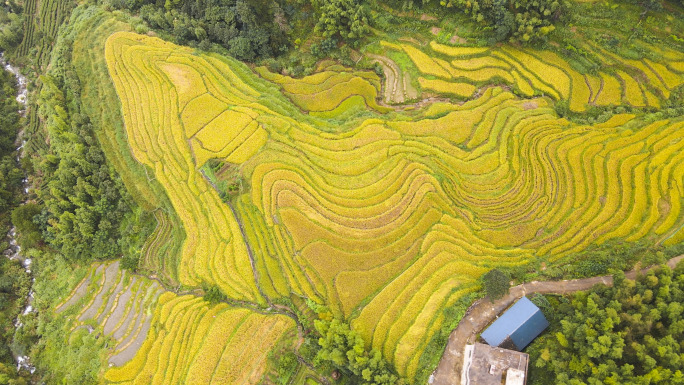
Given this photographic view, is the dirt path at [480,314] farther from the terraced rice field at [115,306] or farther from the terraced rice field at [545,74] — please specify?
the terraced rice field at [115,306]

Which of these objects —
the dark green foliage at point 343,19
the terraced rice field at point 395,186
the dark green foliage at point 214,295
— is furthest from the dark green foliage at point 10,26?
the dark green foliage at point 214,295

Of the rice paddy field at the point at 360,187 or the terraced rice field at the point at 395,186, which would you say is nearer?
the rice paddy field at the point at 360,187

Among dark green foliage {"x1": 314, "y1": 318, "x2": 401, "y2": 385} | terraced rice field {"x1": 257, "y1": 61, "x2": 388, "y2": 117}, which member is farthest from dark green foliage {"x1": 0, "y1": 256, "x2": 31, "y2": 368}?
terraced rice field {"x1": 257, "y1": 61, "x2": 388, "y2": 117}

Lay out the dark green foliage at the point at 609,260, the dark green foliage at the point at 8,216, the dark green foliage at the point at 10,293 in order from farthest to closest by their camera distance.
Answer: the dark green foliage at the point at 10,293
the dark green foliage at the point at 8,216
the dark green foliage at the point at 609,260

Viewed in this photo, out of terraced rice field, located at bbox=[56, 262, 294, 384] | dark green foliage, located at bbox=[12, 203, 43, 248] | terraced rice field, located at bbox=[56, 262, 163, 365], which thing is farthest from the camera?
dark green foliage, located at bbox=[12, 203, 43, 248]

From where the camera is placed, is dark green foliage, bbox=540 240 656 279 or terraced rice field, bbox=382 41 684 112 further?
terraced rice field, bbox=382 41 684 112

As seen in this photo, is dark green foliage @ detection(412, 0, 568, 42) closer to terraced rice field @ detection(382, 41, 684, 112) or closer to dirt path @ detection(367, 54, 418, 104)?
terraced rice field @ detection(382, 41, 684, 112)
